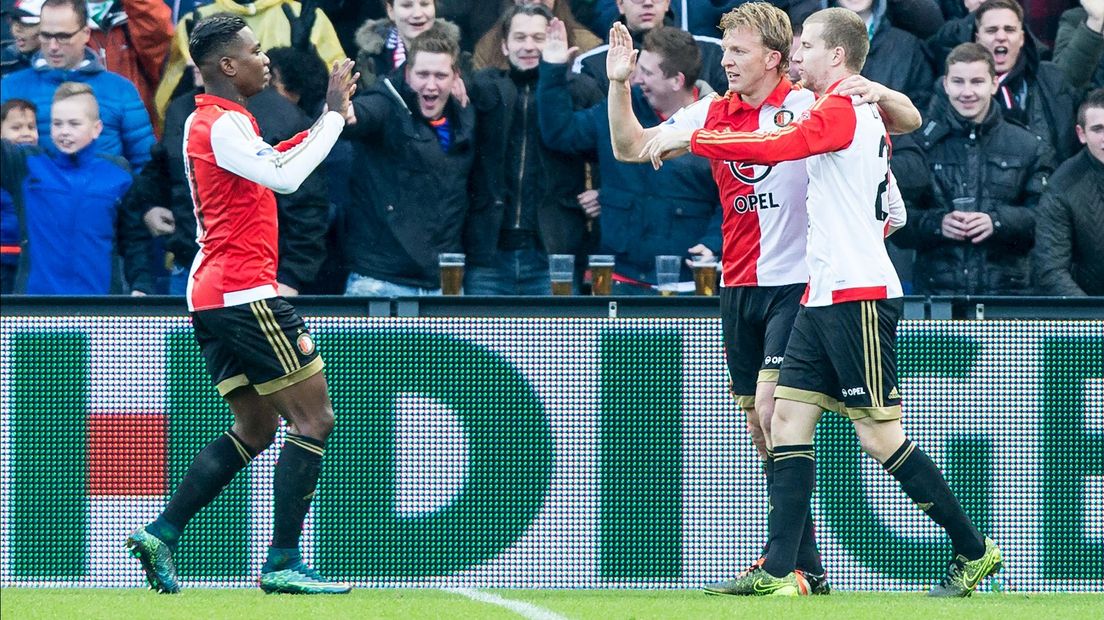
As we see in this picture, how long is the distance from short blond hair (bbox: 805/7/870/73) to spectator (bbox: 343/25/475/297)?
2.81m

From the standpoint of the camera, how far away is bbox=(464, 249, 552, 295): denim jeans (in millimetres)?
8656

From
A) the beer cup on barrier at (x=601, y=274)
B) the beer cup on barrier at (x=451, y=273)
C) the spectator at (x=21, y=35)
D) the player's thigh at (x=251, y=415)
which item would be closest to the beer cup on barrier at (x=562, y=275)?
the beer cup on barrier at (x=601, y=274)

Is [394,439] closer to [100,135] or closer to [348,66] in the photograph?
[348,66]

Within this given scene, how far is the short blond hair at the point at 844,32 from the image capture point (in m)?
6.16

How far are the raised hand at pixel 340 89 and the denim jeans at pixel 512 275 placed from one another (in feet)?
7.60

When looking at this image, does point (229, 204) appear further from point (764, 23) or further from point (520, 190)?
point (520, 190)

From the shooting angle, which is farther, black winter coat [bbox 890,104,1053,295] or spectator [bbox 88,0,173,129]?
spectator [bbox 88,0,173,129]

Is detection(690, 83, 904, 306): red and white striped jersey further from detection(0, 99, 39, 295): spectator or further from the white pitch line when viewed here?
detection(0, 99, 39, 295): spectator

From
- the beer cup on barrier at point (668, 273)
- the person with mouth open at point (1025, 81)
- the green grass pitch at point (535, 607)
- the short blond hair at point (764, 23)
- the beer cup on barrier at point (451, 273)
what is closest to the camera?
the green grass pitch at point (535, 607)

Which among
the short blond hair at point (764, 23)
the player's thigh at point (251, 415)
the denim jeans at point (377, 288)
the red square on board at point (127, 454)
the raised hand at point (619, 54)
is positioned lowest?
the red square on board at point (127, 454)

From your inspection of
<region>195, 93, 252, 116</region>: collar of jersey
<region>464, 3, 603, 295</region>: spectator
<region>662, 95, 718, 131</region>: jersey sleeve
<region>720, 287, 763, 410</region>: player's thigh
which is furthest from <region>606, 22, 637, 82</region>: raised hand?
<region>464, 3, 603, 295</region>: spectator

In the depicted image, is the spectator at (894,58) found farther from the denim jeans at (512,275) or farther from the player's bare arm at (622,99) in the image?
the player's bare arm at (622,99)

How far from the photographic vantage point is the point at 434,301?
7699mm

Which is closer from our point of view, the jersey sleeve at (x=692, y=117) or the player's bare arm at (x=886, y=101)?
the player's bare arm at (x=886, y=101)
